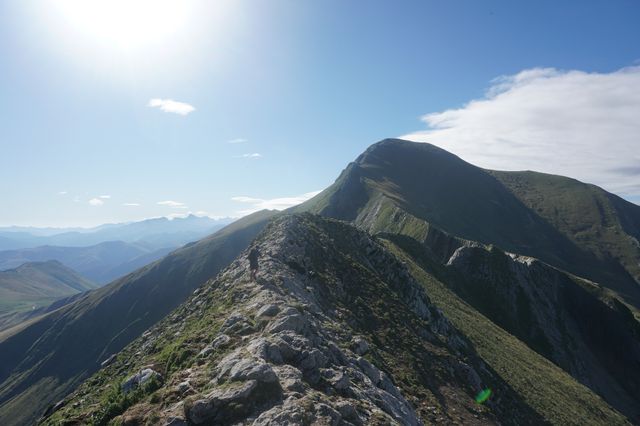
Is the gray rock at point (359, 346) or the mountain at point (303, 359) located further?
the gray rock at point (359, 346)

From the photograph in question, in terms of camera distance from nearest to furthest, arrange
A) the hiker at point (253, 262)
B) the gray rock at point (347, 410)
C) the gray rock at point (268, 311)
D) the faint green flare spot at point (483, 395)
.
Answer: the gray rock at point (347, 410) < the gray rock at point (268, 311) < the faint green flare spot at point (483, 395) < the hiker at point (253, 262)

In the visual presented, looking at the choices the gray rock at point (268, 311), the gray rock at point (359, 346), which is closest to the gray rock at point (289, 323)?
the gray rock at point (268, 311)

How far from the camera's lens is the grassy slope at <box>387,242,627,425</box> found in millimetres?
42000

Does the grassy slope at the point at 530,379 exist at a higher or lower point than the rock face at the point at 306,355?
lower

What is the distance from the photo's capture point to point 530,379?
47094mm

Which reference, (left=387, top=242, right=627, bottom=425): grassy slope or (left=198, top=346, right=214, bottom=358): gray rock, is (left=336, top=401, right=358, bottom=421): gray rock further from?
(left=387, top=242, right=627, bottom=425): grassy slope

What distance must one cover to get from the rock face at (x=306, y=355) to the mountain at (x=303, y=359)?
0.28ft

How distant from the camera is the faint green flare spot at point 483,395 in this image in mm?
30795

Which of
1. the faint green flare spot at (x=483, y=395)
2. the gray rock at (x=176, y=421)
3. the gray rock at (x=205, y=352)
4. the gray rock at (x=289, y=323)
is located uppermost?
the gray rock at (x=289, y=323)

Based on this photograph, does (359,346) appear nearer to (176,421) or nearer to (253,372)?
(253,372)

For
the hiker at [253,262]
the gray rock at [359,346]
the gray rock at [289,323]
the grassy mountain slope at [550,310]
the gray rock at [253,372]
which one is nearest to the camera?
the gray rock at [253,372]

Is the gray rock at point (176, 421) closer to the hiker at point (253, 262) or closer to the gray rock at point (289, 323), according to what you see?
the gray rock at point (289, 323)

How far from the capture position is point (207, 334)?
21.8 meters

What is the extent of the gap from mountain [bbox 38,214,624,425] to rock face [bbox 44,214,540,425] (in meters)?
0.09
